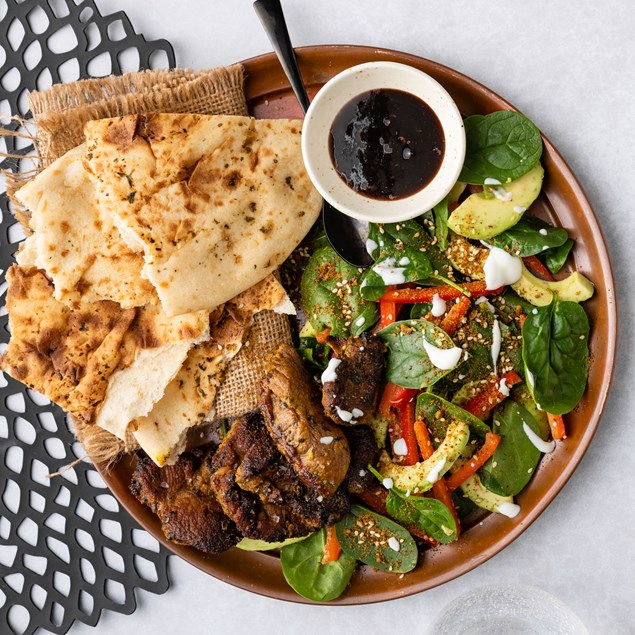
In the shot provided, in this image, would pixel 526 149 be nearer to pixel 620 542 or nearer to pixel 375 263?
pixel 375 263

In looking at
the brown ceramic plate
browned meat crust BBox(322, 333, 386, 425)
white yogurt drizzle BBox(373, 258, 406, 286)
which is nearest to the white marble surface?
the brown ceramic plate

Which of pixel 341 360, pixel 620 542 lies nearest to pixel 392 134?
pixel 341 360

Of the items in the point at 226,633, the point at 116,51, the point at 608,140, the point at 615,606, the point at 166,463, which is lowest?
the point at 226,633

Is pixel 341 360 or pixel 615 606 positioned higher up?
pixel 341 360

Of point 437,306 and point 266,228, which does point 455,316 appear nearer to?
point 437,306

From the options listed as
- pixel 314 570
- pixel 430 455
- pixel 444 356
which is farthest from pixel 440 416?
pixel 314 570
